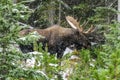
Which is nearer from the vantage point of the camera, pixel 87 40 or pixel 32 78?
pixel 32 78

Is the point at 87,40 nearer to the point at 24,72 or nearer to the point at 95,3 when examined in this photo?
the point at 24,72

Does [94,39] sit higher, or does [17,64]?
[17,64]

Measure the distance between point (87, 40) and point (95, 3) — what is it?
355 inches

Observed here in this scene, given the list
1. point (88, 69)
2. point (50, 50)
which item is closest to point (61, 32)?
point (50, 50)

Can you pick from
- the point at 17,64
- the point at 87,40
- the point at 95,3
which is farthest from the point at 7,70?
the point at 95,3

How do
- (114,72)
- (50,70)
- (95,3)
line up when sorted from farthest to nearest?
(95,3), (50,70), (114,72)

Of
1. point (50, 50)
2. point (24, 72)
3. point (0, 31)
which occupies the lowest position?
point (50, 50)

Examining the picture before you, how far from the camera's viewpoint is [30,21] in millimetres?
21188

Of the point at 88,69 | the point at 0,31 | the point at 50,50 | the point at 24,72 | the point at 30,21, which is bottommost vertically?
the point at 30,21

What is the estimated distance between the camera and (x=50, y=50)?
12.0m

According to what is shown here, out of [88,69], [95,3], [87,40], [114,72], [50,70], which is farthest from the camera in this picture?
[95,3]

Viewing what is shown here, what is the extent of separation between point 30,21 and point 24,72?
16.6 meters

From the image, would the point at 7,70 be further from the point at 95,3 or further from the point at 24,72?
the point at 95,3

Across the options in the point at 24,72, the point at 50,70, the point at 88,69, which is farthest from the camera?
the point at 88,69
